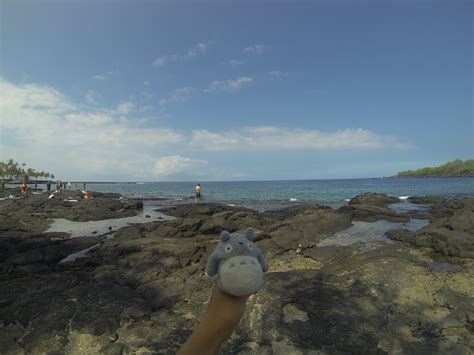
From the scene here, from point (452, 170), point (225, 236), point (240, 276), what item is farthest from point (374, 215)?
point (452, 170)

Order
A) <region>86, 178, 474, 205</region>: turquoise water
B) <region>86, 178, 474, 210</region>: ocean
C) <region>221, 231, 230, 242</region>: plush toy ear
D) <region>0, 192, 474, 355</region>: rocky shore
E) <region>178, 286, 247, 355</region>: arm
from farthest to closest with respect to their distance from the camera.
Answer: <region>86, 178, 474, 205</region>: turquoise water
<region>86, 178, 474, 210</region>: ocean
<region>0, 192, 474, 355</region>: rocky shore
<region>221, 231, 230, 242</region>: plush toy ear
<region>178, 286, 247, 355</region>: arm

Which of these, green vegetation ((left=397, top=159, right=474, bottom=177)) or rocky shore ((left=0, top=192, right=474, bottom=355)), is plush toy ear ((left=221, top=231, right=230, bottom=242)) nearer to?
rocky shore ((left=0, top=192, right=474, bottom=355))

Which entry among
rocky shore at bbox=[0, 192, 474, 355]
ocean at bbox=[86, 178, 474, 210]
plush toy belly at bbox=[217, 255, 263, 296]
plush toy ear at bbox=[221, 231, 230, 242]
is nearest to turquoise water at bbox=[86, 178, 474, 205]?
ocean at bbox=[86, 178, 474, 210]

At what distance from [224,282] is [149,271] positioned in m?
6.76

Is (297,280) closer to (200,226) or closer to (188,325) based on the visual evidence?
(188,325)

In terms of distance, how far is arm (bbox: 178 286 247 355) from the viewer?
395 cm

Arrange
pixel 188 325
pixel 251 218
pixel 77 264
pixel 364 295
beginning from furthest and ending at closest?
pixel 251 218, pixel 77 264, pixel 364 295, pixel 188 325

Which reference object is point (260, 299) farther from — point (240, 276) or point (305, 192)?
point (305, 192)

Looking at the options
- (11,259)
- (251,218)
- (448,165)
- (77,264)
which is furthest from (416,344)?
(448,165)

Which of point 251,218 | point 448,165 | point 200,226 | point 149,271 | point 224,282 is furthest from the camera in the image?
point 448,165

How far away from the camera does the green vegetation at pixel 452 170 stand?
130000 mm

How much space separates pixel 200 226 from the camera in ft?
59.5

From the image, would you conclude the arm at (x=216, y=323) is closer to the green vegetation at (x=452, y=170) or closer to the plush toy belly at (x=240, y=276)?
the plush toy belly at (x=240, y=276)

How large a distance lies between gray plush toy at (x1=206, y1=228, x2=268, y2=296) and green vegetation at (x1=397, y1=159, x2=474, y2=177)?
5946 inches
